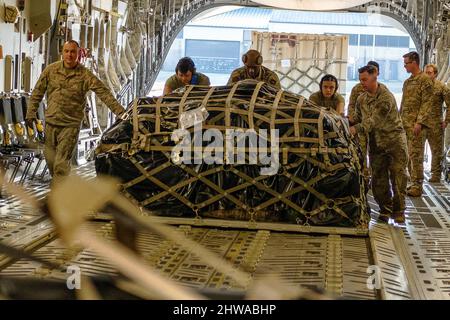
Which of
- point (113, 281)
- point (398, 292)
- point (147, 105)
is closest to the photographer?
point (113, 281)

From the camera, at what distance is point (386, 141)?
8.21 metres

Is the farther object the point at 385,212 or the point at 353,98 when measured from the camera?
the point at 353,98

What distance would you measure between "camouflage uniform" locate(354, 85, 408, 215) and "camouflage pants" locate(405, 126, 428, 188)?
8.28ft

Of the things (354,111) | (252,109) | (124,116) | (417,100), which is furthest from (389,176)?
(417,100)

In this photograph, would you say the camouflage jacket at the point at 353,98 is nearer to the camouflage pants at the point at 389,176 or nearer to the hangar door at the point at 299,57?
the camouflage pants at the point at 389,176

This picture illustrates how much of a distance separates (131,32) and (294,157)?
11180 millimetres

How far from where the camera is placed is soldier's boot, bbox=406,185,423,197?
416 inches

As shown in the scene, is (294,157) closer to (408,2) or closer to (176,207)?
(176,207)

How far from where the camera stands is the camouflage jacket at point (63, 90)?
8.93m

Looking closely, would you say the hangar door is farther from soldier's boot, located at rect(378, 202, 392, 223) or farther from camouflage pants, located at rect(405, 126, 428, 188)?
soldier's boot, located at rect(378, 202, 392, 223)

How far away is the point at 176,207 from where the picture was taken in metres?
7.40

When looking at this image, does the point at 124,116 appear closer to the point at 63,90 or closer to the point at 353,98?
the point at 63,90

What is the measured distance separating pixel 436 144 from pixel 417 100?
1.01m
